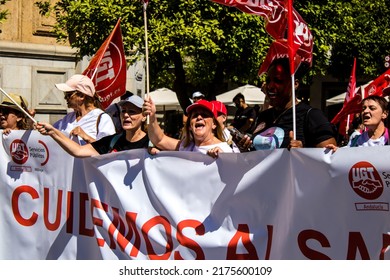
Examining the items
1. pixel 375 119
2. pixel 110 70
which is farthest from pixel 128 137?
pixel 375 119

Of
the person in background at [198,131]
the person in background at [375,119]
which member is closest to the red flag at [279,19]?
the person in background at [375,119]

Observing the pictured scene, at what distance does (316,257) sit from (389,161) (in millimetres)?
708

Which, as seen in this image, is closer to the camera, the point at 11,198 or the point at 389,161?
the point at 389,161

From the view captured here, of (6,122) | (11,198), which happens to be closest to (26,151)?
(11,198)

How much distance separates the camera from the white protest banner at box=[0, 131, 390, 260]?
16.2ft

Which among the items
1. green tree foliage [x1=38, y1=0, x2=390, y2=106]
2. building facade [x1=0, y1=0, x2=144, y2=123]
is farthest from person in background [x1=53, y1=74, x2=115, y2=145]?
building facade [x1=0, y1=0, x2=144, y2=123]

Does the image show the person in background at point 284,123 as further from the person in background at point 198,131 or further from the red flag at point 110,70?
the red flag at point 110,70

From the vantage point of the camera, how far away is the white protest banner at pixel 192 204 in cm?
493

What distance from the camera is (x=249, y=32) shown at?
15.7 metres

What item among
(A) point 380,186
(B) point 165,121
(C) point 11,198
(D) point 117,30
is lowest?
(B) point 165,121

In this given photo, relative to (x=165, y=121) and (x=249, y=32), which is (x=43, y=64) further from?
(x=165, y=121)

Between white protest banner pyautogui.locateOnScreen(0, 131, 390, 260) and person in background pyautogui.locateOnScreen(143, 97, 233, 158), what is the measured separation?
0.19m

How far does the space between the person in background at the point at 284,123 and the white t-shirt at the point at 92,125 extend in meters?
1.28

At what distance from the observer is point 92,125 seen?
7.03 metres
